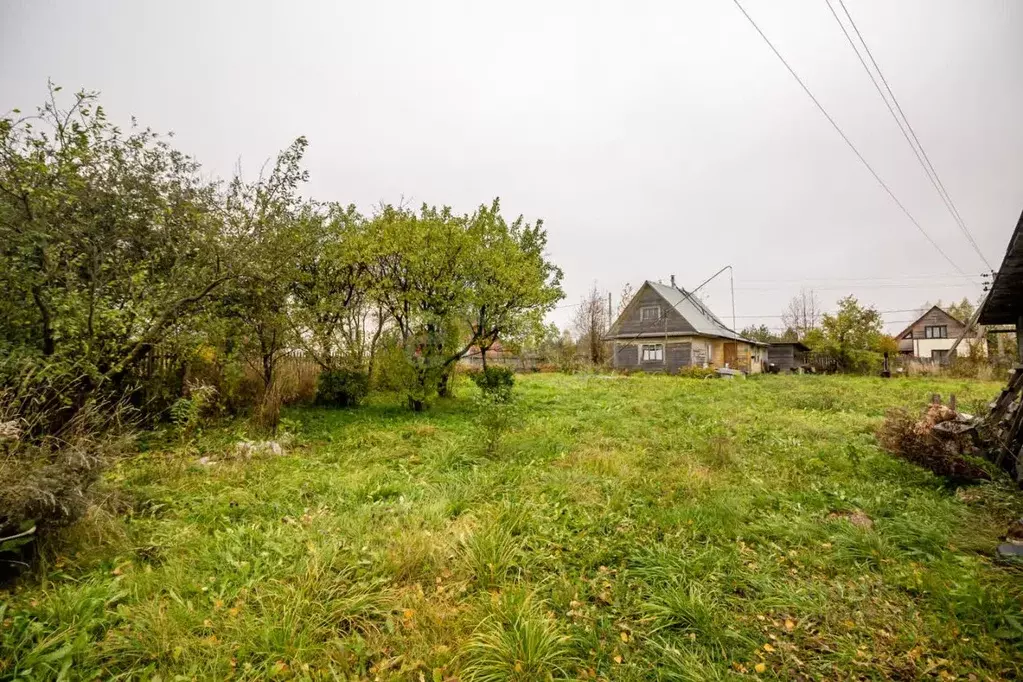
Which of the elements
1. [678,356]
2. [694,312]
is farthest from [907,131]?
[694,312]

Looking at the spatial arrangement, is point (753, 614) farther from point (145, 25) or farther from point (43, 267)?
point (145, 25)

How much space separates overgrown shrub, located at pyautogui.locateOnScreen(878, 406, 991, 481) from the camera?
5527 millimetres

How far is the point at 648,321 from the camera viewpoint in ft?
92.7

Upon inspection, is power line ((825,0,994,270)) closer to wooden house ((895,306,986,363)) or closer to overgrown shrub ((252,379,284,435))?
overgrown shrub ((252,379,284,435))

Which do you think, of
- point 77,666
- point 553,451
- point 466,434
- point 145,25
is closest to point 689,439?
point 553,451

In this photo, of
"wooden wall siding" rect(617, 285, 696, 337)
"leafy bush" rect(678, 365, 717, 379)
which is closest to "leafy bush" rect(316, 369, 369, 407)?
"leafy bush" rect(678, 365, 717, 379)

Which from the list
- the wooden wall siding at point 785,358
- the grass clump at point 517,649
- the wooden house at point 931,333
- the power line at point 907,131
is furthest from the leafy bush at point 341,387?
the wooden house at point 931,333

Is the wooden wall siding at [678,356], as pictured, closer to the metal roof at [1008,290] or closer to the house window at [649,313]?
the house window at [649,313]

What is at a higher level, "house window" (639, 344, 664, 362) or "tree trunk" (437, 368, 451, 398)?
"house window" (639, 344, 664, 362)

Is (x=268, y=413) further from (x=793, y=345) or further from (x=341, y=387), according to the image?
(x=793, y=345)

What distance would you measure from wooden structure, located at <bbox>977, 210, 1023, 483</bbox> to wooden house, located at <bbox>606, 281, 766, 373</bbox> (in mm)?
18986

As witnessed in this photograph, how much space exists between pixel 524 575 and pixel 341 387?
855cm

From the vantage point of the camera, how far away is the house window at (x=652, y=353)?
27.3m

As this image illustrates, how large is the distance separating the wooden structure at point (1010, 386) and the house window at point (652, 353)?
20135mm
